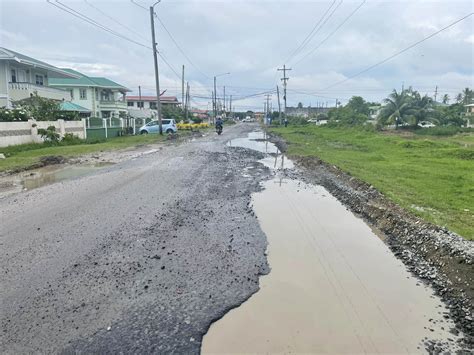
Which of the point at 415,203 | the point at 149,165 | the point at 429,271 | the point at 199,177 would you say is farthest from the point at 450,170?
the point at 149,165

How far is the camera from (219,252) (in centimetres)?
564

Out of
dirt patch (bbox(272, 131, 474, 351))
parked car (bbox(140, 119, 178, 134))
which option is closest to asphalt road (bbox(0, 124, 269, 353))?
dirt patch (bbox(272, 131, 474, 351))

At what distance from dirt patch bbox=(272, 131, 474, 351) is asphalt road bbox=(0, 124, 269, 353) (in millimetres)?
2172

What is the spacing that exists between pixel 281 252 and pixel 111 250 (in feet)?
8.21

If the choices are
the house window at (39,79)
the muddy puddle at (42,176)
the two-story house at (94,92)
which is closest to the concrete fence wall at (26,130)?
the muddy puddle at (42,176)

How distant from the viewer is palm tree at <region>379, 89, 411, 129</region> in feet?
143

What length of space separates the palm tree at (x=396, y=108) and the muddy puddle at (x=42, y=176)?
36685 millimetres

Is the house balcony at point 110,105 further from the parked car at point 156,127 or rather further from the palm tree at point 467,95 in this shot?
the palm tree at point 467,95

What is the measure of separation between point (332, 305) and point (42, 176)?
444 inches

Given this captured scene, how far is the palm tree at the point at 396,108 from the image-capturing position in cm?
4347

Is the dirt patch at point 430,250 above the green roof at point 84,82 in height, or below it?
below

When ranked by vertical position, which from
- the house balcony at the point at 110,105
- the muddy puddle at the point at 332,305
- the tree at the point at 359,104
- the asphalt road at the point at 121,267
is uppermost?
the tree at the point at 359,104

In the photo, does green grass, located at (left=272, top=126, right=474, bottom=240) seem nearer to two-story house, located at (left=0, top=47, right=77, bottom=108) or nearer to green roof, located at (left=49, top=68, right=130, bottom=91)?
two-story house, located at (left=0, top=47, right=77, bottom=108)

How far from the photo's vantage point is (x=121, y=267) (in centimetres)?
492
